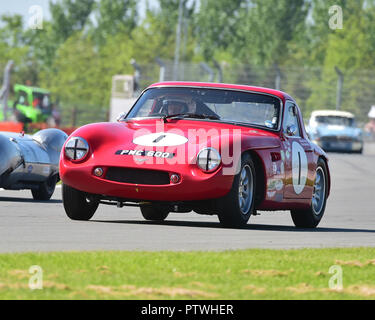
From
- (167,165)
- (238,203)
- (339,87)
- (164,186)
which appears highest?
(167,165)

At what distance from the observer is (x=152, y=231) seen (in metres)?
10.6

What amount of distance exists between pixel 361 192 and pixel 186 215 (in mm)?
7622

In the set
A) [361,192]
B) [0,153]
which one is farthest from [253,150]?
[361,192]

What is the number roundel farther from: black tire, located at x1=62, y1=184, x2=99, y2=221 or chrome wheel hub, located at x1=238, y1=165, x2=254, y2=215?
black tire, located at x1=62, y1=184, x2=99, y2=221

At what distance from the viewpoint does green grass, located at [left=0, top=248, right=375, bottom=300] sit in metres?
6.37

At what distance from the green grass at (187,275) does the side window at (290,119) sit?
3.49m

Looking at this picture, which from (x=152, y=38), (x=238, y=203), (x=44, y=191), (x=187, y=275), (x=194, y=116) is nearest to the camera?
(x=187, y=275)

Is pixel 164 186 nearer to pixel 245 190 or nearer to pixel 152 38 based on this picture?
pixel 245 190

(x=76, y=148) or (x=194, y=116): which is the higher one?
(x=194, y=116)

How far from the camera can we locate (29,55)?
3575 inches

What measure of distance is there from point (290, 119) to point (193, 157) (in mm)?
2345

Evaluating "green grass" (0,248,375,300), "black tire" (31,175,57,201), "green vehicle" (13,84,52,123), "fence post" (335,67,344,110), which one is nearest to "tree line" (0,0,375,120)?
"green vehicle" (13,84,52,123)

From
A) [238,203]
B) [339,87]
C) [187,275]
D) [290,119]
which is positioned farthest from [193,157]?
[339,87]

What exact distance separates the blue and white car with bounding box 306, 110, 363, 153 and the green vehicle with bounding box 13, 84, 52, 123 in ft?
66.6
